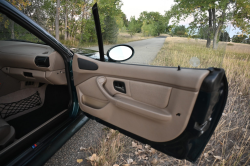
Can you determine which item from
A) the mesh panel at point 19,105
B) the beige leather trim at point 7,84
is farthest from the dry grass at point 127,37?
the beige leather trim at point 7,84

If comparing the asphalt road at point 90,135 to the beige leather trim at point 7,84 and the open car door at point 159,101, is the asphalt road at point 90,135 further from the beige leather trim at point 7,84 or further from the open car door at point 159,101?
the beige leather trim at point 7,84

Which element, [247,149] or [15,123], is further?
[247,149]

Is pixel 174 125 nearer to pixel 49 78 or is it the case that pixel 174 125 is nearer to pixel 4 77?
pixel 49 78

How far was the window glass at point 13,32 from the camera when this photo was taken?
164 cm

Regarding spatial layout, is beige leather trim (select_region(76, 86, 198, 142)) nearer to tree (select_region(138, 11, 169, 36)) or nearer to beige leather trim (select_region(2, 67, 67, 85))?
tree (select_region(138, 11, 169, 36))

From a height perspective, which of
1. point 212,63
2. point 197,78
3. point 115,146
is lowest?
point 115,146

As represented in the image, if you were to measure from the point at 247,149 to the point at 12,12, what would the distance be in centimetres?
303

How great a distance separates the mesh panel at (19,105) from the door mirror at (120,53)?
4.84 ft

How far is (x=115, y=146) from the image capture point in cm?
196

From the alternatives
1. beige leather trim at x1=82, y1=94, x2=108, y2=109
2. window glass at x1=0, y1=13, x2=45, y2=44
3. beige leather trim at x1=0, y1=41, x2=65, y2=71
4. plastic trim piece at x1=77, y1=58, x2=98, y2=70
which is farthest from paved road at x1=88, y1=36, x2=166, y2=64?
window glass at x1=0, y1=13, x2=45, y2=44

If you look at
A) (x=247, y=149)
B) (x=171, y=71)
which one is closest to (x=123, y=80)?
(x=171, y=71)

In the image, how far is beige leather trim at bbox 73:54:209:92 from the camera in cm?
103

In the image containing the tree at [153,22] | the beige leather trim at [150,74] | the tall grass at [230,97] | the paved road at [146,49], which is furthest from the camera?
the paved road at [146,49]

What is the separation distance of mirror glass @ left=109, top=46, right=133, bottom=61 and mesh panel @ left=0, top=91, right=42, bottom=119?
1.49m
